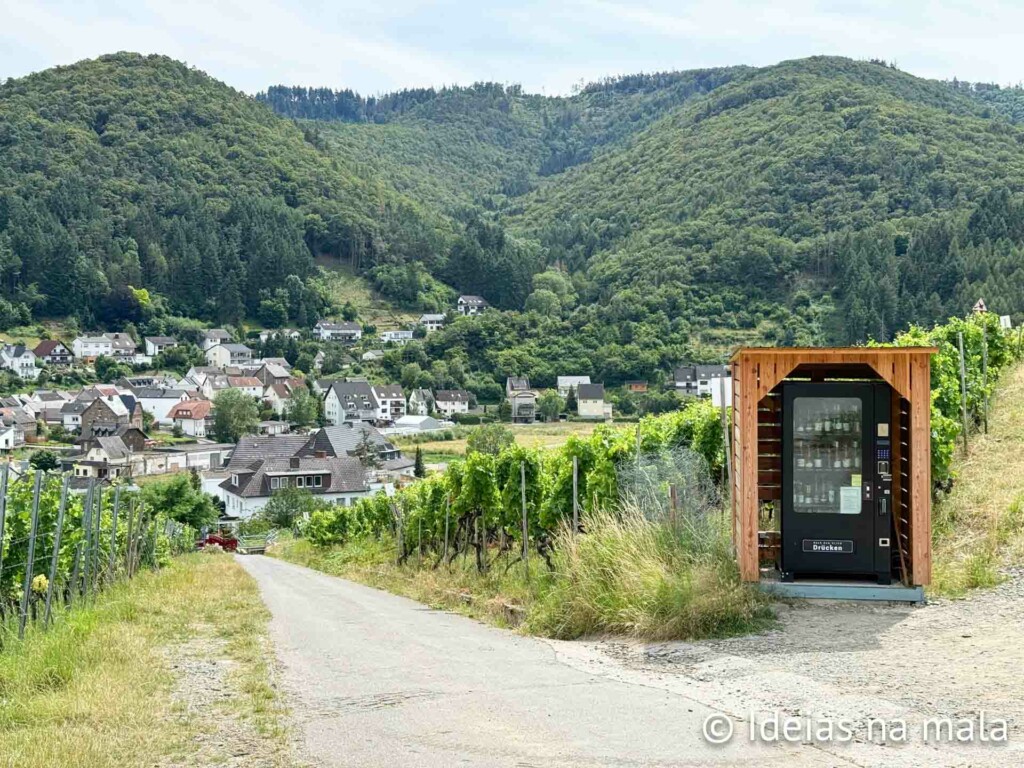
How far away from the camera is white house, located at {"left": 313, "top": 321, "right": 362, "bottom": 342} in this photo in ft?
456

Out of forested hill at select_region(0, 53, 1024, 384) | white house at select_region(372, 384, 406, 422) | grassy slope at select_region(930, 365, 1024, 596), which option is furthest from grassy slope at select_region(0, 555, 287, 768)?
white house at select_region(372, 384, 406, 422)

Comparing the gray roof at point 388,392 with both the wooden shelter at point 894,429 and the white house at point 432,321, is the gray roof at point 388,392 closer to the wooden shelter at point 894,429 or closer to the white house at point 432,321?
the white house at point 432,321

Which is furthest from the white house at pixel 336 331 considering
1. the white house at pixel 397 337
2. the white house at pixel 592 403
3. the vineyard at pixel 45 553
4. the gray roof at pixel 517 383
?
the vineyard at pixel 45 553

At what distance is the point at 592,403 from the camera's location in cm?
9400

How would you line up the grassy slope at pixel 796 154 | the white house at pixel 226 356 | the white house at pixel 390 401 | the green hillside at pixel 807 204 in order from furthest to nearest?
the white house at pixel 226 356, the grassy slope at pixel 796 154, the white house at pixel 390 401, the green hillside at pixel 807 204

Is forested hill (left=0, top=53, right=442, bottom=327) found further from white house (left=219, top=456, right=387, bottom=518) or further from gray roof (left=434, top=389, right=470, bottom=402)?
white house (left=219, top=456, right=387, bottom=518)

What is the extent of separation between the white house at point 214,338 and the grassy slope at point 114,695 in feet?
418

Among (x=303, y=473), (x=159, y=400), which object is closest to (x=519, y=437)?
(x=303, y=473)

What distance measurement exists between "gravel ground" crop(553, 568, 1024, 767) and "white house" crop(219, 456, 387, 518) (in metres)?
58.9

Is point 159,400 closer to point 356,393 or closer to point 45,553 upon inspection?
point 356,393

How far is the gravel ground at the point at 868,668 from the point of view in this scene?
18.9 feet

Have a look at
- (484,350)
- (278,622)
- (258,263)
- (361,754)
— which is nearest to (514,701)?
(361,754)

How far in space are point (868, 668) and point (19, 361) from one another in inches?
4750

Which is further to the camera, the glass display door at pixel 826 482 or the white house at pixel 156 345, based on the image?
the white house at pixel 156 345
